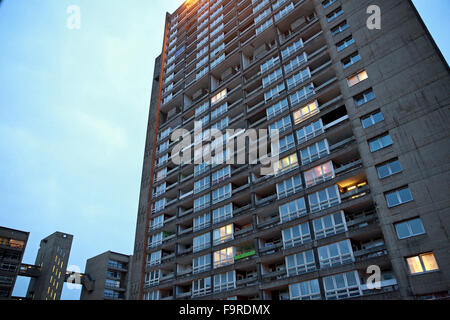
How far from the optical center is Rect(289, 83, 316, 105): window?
37306 millimetres

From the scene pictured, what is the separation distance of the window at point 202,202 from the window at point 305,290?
Result: 1672 centimetres

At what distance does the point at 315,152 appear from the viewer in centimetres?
3347

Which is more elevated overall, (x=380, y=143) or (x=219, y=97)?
(x=219, y=97)

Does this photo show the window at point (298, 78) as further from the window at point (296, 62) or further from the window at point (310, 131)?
the window at point (310, 131)

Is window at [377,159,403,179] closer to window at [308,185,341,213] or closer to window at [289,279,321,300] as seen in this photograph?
window at [308,185,341,213]

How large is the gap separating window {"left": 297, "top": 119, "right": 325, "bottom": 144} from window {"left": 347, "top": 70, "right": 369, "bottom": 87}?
4.70 m

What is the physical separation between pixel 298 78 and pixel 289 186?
541 inches

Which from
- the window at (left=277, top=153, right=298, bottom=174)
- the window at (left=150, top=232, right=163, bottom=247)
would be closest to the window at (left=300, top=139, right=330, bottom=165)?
the window at (left=277, top=153, right=298, bottom=174)

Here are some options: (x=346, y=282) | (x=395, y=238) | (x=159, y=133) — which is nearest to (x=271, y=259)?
(x=346, y=282)

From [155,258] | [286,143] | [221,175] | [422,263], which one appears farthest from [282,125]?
[155,258]

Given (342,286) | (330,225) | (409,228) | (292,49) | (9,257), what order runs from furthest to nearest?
(9,257) < (292,49) < (330,225) < (342,286) < (409,228)

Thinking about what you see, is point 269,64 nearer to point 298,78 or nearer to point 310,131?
point 298,78

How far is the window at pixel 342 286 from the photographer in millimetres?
25578
